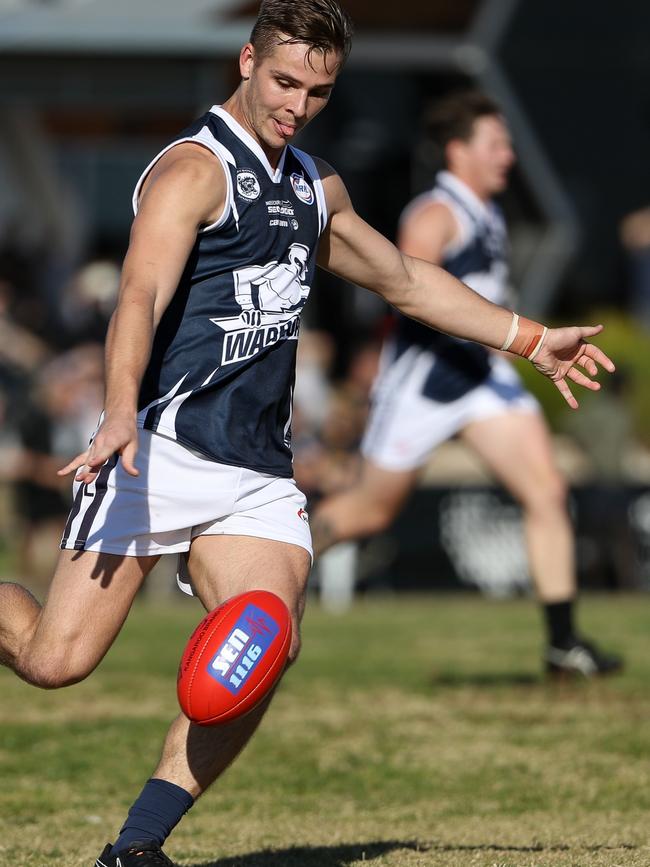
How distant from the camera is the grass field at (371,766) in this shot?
17.1ft

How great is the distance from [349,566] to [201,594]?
9857mm

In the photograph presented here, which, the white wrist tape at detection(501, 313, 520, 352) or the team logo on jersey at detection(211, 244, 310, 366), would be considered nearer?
the team logo on jersey at detection(211, 244, 310, 366)

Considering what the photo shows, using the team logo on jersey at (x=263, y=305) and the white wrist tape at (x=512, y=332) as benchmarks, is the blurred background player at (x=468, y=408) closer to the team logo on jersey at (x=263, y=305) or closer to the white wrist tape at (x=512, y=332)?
the white wrist tape at (x=512, y=332)

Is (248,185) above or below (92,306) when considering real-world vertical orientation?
above

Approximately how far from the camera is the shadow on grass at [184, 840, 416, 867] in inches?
195

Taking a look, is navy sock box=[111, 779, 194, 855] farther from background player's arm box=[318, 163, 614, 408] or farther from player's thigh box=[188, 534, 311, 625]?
background player's arm box=[318, 163, 614, 408]

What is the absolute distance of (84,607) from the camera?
4.50 m

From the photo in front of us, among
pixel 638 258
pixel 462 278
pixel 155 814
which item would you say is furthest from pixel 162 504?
pixel 638 258

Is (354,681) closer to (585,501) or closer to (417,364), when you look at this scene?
(417,364)

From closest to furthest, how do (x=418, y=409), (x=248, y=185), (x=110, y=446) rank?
(x=110, y=446) < (x=248, y=185) < (x=418, y=409)

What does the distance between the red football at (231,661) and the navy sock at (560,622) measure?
4.03 m

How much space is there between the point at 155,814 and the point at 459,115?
511 cm

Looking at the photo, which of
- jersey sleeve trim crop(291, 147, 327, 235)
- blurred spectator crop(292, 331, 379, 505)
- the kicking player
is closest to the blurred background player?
jersey sleeve trim crop(291, 147, 327, 235)

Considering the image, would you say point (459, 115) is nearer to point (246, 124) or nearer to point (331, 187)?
point (331, 187)
